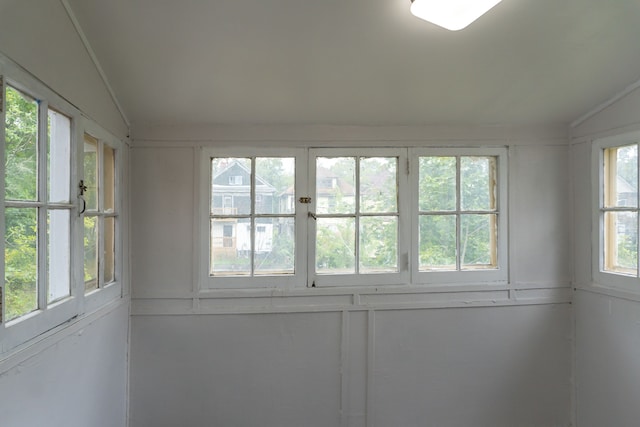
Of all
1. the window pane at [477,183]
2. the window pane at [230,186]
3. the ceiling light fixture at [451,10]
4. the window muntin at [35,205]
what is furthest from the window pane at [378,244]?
the window muntin at [35,205]

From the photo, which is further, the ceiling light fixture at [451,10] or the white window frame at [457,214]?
the white window frame at [457,214]

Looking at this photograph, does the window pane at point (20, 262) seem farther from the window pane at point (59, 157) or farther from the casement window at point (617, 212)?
the casement window at point (617, 212)

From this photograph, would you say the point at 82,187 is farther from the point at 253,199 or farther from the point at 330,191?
the point at 330,191

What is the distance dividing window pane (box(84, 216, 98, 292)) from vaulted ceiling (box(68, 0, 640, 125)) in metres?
0.61

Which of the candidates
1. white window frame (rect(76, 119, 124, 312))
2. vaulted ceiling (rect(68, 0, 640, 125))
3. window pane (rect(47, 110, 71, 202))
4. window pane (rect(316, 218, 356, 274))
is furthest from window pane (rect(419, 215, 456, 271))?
window pane (rect(47, 110, 71, 202))

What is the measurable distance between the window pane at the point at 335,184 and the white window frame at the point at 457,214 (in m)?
0.33

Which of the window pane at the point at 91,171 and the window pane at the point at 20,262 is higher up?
the window pane at the point at 91,171

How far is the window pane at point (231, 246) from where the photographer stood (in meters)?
1.91

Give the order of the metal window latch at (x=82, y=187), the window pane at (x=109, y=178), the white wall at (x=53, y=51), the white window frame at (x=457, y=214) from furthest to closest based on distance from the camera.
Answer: the white window frame at (x=457, y=214), the window pane at (x=109, y=178), the metal window latch at (x=82, y=187), the white wall at (x=53, y=51)

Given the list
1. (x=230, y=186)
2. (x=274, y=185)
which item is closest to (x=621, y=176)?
(x=274, y=185)

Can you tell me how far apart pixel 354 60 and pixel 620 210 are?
60.0 inches

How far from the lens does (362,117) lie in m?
1.89

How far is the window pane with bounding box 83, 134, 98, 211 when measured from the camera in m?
A: 1.42

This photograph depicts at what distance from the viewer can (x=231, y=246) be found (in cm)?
191
